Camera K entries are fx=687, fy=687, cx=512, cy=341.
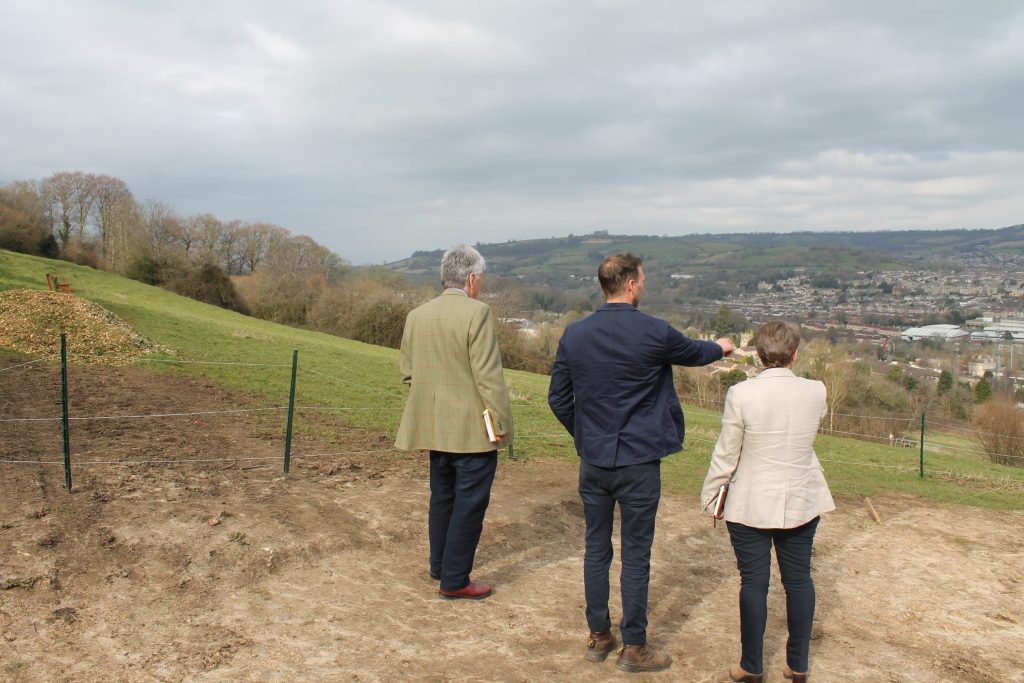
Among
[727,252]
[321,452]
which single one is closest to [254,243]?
[321,452]

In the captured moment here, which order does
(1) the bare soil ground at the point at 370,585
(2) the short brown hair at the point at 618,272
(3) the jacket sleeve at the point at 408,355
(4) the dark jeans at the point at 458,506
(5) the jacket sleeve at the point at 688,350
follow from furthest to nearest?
(3) the jacket sleeve at the point at 408,355 → (4) the dark jeans at the point at 458,506 → (1) the bare soil ground at the point at 370,585 → (2) the short brown hair at the point at 618,272 → (5) the jacket sleeve at the point at 688,350

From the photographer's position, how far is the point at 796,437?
11.5 ft

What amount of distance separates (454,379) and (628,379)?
1314mm

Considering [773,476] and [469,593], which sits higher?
[773,476]

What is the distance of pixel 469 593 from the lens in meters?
4.84

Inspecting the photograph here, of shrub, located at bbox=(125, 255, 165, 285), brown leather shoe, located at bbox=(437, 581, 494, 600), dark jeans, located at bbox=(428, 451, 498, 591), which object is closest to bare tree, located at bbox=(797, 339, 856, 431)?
brown leather shoe, located at bbox=(437, 581, 494, 600)

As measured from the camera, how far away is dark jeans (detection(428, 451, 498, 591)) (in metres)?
4.61

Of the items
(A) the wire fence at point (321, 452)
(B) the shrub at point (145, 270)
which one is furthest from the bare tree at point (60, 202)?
(A) the wire fence at point (321, 452)

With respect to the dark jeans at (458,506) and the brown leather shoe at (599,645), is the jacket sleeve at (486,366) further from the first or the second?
the brown leather shoe at (599,645)

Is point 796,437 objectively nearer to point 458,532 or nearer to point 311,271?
point 458,532

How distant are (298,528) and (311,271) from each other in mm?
50603

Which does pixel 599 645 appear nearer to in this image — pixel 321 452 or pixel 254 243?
pixel 321 452

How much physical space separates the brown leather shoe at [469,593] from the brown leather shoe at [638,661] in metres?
1.23

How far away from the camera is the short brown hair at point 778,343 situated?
11.7 ft
